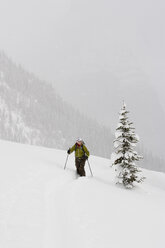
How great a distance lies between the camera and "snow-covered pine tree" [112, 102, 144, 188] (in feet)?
44.7

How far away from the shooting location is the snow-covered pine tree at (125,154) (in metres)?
13.6

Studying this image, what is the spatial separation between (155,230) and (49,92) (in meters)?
169

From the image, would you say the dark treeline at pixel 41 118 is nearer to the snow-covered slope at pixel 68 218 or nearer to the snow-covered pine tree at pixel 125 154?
the snow-covered pine tree at pixel 125 154

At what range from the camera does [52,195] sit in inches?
284

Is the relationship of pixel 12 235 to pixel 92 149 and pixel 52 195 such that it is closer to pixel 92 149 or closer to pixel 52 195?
pixel 52 195

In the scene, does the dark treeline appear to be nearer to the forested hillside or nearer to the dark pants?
the forested hillside

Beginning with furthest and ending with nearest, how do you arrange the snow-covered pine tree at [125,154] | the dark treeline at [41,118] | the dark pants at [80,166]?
the dark treeline at [41,118], the snow-covered pine tree at [125,154], the dark pants at [80,166]

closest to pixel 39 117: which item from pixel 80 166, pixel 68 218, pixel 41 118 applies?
pixel 41 118

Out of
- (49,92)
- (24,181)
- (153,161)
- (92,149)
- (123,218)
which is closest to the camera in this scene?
(123,218)

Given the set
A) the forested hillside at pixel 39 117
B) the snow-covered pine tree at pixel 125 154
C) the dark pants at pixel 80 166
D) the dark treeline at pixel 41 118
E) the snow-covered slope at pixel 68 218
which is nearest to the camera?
the snow-covered slope at pixel 68 218

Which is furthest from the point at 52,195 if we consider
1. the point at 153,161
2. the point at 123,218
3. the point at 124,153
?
the point at 153,161

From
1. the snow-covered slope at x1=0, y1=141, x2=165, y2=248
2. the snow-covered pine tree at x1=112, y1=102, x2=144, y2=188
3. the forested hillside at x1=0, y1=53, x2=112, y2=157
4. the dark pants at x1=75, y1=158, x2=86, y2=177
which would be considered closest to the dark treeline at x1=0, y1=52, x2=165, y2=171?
the forested hillside at x1=0, y1=53, x2=112, y2=157

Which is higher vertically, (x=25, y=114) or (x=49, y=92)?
(x=49, y=92)

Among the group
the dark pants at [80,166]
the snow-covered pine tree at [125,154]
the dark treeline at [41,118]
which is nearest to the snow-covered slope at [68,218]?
the dark pants at [80,166]
